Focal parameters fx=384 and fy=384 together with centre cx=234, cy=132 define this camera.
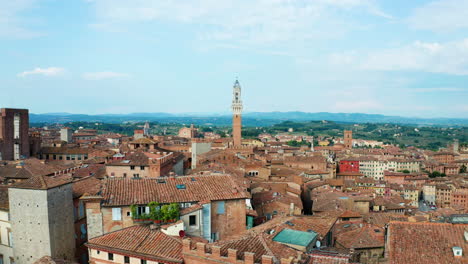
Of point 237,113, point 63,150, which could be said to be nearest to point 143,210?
point 63,150

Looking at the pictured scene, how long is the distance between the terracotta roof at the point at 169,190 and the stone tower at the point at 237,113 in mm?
75208

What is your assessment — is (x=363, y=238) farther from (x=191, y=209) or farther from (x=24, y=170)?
(x=24, y=170)

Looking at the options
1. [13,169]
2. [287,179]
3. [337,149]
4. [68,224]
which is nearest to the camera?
[68,224]

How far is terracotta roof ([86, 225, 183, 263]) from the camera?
20547 millimetres

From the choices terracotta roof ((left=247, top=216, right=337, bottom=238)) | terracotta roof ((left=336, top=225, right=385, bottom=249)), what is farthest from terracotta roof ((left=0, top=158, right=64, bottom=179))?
terracotta roof ((left=336, top=225, right=385, bottom=249))

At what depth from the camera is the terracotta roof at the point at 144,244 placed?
20.5 metres

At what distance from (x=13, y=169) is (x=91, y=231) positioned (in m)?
24.5

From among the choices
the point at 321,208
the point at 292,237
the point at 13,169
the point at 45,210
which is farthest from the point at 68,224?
the point at 321,208

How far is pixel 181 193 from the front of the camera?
92.9 feet

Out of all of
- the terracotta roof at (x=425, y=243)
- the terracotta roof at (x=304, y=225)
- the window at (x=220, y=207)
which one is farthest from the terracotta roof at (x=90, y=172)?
the terracotta roof at (x=425, y=243)

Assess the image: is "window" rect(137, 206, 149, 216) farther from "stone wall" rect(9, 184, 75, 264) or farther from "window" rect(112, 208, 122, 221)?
"stone wall" rect(9, 184, 75, 264)

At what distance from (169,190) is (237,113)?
79766 mm

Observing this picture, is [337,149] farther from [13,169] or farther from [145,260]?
[145,260]

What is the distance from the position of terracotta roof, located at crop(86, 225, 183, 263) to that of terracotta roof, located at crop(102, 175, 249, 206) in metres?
3.66
